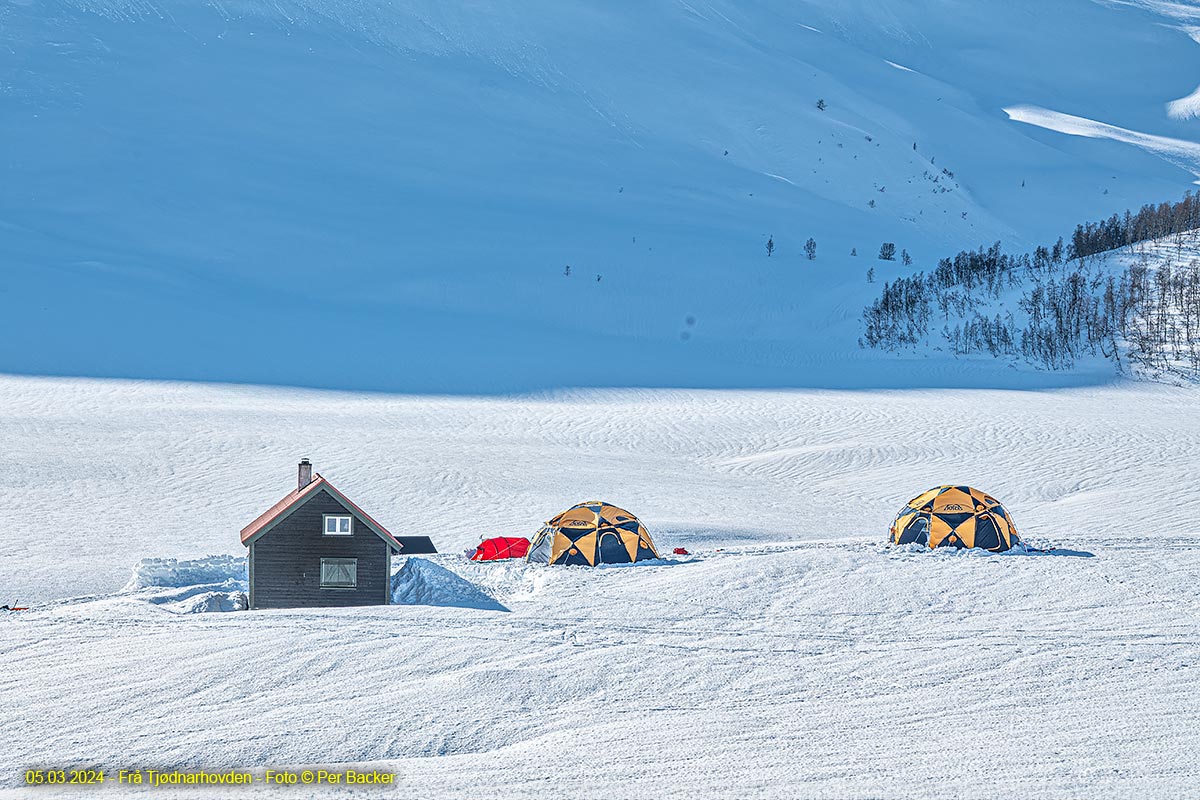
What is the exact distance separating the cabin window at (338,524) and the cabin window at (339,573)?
379 millimetres

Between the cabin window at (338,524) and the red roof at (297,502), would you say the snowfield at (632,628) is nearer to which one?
the red roof at (297,502)

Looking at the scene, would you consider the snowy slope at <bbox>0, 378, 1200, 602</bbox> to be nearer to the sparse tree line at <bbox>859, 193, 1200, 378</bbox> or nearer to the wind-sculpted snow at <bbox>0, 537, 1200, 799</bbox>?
the sparse tree line at <bbox>859, 193, 1200, 378</bbox>

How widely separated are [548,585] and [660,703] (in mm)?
5609

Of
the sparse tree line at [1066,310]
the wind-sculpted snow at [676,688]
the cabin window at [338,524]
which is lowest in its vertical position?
the wind-sculpted snow at [676,688]

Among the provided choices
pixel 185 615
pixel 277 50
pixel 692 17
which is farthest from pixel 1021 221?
pixel 185 615

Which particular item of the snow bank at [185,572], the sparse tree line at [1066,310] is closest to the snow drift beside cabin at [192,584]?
the snow bank at [185,572]

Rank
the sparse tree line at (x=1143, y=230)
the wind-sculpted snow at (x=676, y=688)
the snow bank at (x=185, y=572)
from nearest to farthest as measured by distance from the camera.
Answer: the wind-sculpted snow at (x=676, y=688) < the snow bank at (x=185, y=572) < the sparse tree line at (x=1143, y=230)

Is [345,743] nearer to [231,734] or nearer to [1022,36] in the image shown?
[231,734]

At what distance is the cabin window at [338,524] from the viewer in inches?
621

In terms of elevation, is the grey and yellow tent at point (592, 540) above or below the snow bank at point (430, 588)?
above

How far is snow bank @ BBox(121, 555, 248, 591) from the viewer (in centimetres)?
1733

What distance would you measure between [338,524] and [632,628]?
4.36m

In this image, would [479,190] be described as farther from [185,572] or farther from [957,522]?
[957,522]

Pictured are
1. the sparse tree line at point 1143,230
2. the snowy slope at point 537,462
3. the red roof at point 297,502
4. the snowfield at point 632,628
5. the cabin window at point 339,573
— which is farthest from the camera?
the sparse tree line at point 1143,230
